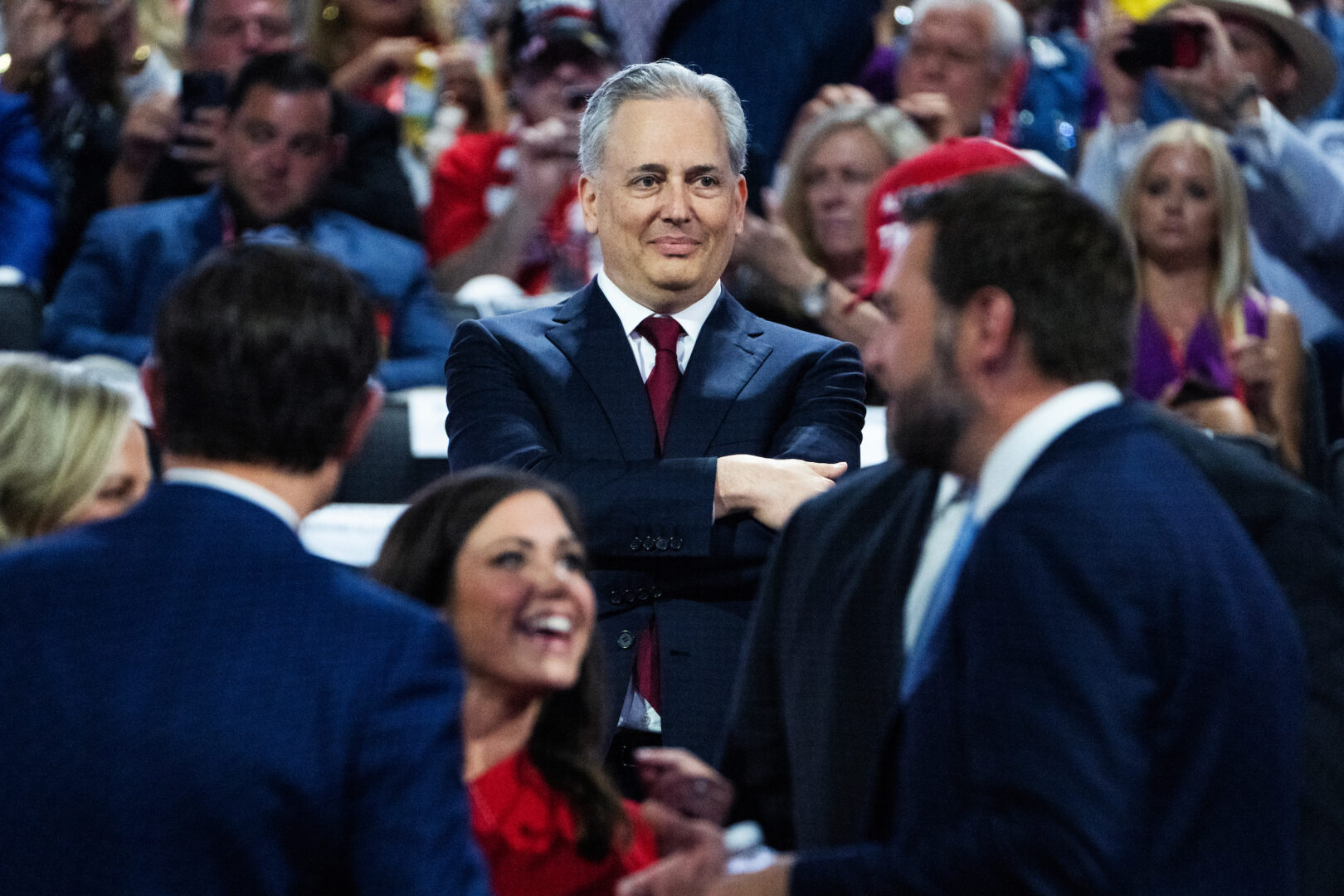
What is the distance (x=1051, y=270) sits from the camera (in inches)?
73.4

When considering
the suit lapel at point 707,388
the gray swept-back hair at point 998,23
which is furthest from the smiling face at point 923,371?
the gray swept-back hair at point 998,23

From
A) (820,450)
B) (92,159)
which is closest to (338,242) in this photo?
(92,159)

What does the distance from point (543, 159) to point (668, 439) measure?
253cm

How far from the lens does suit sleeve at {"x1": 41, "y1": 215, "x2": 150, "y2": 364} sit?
456cm

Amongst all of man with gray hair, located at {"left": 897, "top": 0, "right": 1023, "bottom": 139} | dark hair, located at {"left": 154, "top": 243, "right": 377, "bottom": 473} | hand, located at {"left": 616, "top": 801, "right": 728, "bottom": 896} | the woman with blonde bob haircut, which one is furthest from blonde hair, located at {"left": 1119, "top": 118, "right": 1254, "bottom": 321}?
dark hair, located at {"left": 154, "top": 243, "right": 377, "bottom": 473}

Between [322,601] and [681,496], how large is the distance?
1017 millimetres

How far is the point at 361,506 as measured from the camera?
3.97m

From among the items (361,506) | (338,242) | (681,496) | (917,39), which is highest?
(917,39)

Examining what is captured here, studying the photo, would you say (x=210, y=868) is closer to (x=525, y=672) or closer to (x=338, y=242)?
(x=525, y=672)

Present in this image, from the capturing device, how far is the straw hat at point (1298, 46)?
567 centimetres

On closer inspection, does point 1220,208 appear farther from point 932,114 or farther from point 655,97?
point 655,97

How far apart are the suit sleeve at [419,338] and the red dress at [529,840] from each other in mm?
2530

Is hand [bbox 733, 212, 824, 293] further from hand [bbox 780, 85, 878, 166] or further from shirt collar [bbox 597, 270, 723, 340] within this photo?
shirt collar [bbox 597, 270, 723, 340]

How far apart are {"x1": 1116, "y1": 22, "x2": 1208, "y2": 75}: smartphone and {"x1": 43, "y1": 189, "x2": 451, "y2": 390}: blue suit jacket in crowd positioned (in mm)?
2239
